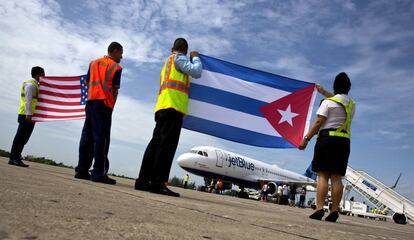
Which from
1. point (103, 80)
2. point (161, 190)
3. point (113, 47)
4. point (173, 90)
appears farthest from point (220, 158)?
point (161, 190)

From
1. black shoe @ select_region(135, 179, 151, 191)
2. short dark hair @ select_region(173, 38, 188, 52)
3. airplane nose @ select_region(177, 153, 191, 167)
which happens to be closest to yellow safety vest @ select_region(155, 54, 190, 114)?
short dark hair @ select_region(173, 38, 188, 52)

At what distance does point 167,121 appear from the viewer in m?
4.26

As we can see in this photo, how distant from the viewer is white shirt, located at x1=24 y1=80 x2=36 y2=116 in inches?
238

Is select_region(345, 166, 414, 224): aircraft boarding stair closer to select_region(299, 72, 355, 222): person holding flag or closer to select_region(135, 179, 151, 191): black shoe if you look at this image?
select_region(299, 72, 355, 222): person holding flag

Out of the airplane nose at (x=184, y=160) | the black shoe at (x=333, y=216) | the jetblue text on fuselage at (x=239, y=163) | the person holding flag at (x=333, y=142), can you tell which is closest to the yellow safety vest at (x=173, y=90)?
the person holding flag at (x=333, y=142)

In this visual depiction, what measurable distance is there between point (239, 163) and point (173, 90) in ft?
71.6

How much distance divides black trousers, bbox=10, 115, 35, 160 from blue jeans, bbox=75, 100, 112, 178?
70.8 inches

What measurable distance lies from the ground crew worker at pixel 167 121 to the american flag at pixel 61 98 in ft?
13.2

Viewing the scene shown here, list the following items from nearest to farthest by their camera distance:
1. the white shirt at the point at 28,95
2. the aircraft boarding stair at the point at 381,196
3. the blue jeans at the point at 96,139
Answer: the blue jeans at the point at 96,139 < the white shirt at the point at 28,95 < the aircraft boarding stair at the point at 381,196

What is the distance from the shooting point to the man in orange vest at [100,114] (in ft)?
14.9

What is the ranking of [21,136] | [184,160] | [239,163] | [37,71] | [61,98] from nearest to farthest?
[21,136] < [37,71] < [61,98] < [184,160] < [239,163]

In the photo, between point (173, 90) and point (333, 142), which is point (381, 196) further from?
point (173, 90)

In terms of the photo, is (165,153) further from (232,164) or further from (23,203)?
(232,164)

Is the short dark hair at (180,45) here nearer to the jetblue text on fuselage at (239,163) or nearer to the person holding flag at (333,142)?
the person holding flag at (333,142)
